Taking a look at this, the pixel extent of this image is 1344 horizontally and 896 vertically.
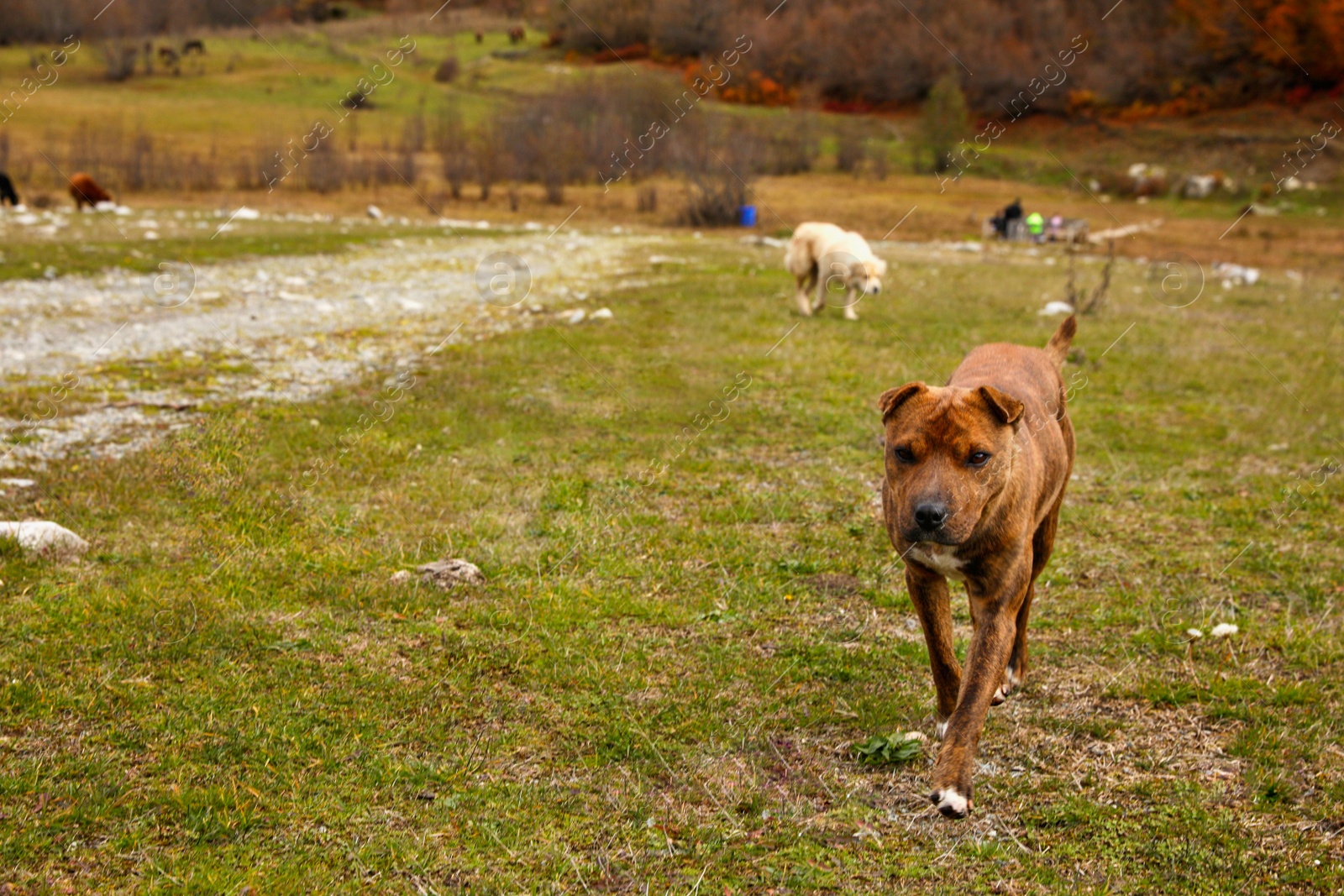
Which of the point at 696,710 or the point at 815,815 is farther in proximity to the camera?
the point at 696,710

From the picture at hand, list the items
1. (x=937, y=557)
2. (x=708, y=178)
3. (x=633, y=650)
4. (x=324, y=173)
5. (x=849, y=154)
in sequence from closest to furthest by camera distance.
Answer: (x=937, y=557)
(x=633, y=650)
(x=708, y=178)
(x=324, y=173)
(x=849, y=154)

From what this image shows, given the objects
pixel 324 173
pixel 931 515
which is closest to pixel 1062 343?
pixel 931 515

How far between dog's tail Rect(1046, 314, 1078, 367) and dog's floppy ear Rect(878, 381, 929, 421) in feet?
7.12

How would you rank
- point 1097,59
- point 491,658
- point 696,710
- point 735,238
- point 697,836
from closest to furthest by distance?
1. point 697,836
2. point 696,710
3. point 491,658
4. point 735,238
5. point 1097,59

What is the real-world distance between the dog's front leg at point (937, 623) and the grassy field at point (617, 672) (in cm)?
40

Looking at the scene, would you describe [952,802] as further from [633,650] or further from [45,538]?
[45,538]

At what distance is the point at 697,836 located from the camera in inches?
186

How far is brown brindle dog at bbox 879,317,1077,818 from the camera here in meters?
4.71

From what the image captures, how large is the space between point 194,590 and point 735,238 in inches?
1290

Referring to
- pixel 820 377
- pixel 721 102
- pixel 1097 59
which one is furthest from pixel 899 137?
pixel 820 377

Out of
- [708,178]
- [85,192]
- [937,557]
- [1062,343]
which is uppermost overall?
[708,178]

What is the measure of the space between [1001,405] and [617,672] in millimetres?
2631

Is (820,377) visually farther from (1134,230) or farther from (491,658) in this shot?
(1134,230)

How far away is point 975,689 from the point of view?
4.94 metres
